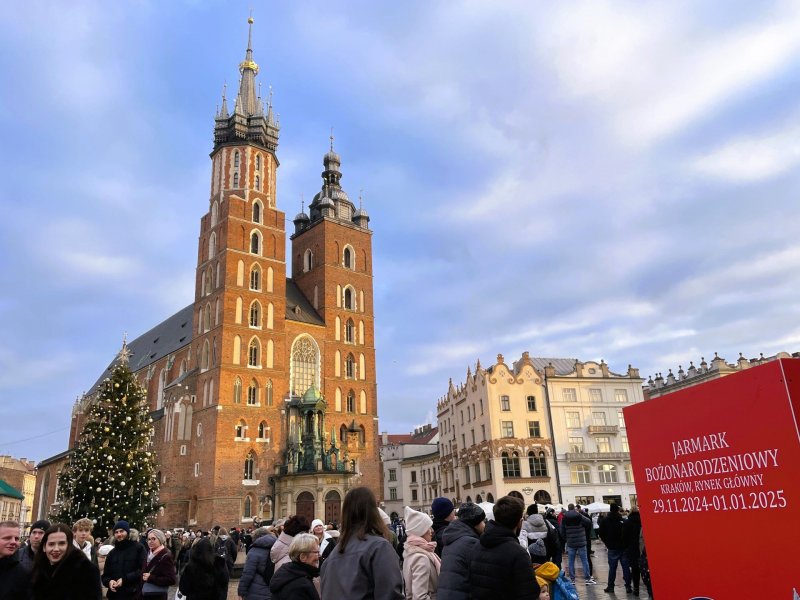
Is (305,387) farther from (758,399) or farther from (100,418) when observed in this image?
(758,399)

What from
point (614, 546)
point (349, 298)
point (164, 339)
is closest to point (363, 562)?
point (614, 546)

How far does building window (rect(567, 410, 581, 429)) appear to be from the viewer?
48250 mm

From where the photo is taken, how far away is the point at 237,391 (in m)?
43.8

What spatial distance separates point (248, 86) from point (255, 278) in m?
18.9

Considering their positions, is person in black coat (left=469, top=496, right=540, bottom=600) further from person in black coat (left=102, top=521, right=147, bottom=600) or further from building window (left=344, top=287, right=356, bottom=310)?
building window (left=344, top=287, right=356, bottom=310)

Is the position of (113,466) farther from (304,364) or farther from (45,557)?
(304,364)

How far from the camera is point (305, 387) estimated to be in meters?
48.0

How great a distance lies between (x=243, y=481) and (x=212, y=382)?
7276mm

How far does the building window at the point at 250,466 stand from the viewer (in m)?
42.4

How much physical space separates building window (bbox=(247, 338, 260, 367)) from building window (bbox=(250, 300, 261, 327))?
132 cm

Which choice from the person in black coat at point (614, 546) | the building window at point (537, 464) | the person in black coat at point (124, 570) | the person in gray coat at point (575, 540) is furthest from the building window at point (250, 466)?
the person in black coat at point (124, 570)

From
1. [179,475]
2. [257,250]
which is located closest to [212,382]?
[179,475]

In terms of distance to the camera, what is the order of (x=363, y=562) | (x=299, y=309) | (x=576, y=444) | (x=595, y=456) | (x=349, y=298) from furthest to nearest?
(x=349, y=298) < (x=299, y=309) < (x=576, y=444) < (x=595, y=456) < (x=363, y=562)

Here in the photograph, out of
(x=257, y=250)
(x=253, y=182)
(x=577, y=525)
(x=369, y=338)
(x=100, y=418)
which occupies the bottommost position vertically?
(x=577, y=525)
